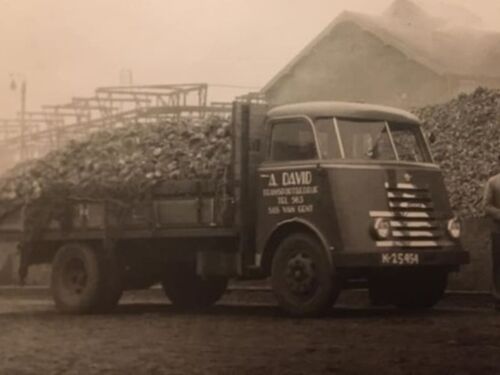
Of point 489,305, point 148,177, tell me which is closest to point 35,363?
point 148,177

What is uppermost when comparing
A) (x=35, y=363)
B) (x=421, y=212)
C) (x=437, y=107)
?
(x=437, y=107)

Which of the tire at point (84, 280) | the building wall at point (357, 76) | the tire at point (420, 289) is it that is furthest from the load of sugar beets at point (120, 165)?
the building wall at point (357, 76)

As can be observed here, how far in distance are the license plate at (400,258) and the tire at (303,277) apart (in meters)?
0.49

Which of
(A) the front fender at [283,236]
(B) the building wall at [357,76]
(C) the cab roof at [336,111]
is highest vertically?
(B) the building wall at [357,76]

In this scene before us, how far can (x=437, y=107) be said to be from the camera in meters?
19.1

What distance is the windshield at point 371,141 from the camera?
11.2 meters

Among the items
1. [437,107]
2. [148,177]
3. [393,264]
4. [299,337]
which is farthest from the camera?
[437,107]

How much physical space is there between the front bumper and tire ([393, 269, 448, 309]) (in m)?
0.39

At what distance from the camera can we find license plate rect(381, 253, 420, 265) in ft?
35.4

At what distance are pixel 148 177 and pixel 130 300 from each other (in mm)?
3675

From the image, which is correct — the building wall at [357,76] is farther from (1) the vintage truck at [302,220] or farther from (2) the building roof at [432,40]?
(1) the vintage truck at [302,220]

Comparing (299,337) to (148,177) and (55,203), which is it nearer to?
(148,177)

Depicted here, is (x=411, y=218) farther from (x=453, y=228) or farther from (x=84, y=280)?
(x=84, y=280)

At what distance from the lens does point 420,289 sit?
11.8 meters
